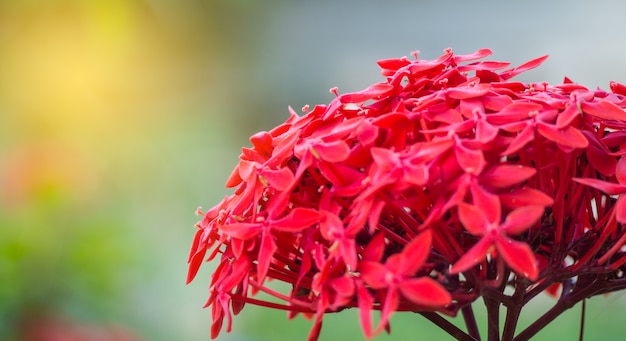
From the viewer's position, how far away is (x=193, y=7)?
2.06 meters

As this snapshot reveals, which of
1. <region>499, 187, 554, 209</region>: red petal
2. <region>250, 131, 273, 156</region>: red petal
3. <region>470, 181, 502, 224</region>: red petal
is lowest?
<region>499, 187, 554, 209</region>: red petal

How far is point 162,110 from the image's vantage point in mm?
1937

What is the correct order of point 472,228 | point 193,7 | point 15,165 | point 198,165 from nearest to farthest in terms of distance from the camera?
point 472,228
point 15,165
point 198,165
point 193,7

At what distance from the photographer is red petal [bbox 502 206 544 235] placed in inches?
11.4

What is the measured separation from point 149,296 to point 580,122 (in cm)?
104

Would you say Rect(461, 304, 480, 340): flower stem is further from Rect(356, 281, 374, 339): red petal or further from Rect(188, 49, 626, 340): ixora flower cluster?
Rect(356, 281, 374, 339): red petal

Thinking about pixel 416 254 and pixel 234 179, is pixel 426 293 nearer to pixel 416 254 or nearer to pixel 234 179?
pixel 416 254

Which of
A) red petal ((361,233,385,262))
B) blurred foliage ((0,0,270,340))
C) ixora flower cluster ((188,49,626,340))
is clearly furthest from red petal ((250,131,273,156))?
blurred foliage ((0,0,270,340))

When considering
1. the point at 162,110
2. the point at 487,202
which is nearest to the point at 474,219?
the point at 487,202

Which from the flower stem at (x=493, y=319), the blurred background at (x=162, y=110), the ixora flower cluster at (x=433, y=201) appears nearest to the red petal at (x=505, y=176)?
the ixora flower cluster at (x=433, y=201)

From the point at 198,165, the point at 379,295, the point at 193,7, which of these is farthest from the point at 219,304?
the point at 193,7

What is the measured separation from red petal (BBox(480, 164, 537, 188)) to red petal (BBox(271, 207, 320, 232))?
3.3 inches

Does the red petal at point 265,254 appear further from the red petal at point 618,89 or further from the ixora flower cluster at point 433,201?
the red petal at point 618,89

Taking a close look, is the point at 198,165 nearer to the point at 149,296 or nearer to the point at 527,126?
the point at 149,296
